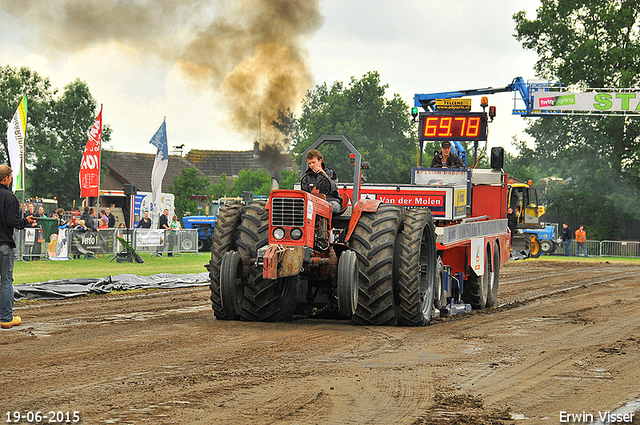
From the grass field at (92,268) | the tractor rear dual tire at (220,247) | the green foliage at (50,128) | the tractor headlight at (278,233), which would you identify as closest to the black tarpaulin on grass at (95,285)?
the grass field at (92,268)

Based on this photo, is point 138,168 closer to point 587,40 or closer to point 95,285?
point 587,40

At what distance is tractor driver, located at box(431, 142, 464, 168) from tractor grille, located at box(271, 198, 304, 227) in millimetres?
6450

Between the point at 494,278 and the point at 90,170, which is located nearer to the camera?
the point at 494,278

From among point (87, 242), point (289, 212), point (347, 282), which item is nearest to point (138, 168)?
point (87, 242)

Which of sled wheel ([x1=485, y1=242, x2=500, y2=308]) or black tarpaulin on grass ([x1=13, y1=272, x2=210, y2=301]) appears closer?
black tarpaulin on grass ([x1=13, y1=272, x2=210, y2=301])

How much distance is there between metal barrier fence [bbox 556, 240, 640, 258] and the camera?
43.2 meters

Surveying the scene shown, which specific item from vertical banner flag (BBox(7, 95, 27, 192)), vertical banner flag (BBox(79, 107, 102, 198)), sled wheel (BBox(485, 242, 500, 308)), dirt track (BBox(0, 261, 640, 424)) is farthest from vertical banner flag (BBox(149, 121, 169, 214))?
dirt track (BBox(0, 261, 640, 424))

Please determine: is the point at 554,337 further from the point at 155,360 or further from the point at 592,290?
the point at 592,290

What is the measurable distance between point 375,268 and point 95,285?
729 cm

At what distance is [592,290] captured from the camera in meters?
18.6

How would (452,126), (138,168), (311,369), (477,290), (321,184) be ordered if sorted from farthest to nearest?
(138,168)
(452,126)
(477,290)
(321,184)
(311,369)

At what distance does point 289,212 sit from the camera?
9445 millimetres

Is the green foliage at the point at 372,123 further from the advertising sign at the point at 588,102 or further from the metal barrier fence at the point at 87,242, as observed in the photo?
the metal barrier fence at the point at 87,242

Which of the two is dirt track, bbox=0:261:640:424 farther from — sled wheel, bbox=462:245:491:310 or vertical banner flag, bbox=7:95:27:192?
vertical banner flag, bbox=7:95:27:192
